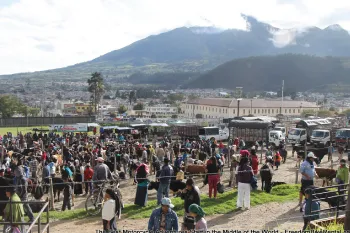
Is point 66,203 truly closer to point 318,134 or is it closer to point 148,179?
point 148,179

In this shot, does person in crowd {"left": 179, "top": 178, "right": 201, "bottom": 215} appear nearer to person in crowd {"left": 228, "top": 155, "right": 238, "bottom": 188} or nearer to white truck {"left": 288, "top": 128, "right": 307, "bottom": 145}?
person in crowd {"left": 228, "top": 155, "right": 238, "bottom": 188}

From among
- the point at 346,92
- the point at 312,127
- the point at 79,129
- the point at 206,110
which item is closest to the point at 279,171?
the point at 312,127

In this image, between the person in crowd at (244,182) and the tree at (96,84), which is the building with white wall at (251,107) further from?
the person in crowd at (244,182)

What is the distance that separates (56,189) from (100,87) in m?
71.0

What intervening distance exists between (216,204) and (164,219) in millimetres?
4720

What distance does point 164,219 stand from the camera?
6340 millimetres

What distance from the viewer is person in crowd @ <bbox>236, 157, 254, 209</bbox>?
10.1m

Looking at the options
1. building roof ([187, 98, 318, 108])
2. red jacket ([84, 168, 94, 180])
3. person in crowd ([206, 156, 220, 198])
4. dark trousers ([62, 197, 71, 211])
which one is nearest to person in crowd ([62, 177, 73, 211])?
dark trousers ([62, 197, 71, 211])

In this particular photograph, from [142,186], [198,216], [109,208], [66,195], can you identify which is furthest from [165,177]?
[198,216]

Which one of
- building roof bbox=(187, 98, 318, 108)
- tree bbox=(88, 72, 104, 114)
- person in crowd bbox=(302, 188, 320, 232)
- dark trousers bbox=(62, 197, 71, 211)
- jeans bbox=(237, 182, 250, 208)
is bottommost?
dark trousers bbox=(62, 197, 71, 211)

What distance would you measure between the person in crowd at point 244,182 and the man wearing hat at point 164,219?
13.8 ft

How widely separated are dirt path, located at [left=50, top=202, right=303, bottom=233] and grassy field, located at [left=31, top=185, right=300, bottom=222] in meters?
0.31

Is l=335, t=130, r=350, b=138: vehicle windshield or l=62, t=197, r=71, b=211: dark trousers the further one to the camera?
l=335, t=130, r=350, b=138: vehicle windshield

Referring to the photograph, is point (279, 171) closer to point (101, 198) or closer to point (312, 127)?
point (101, 198)
